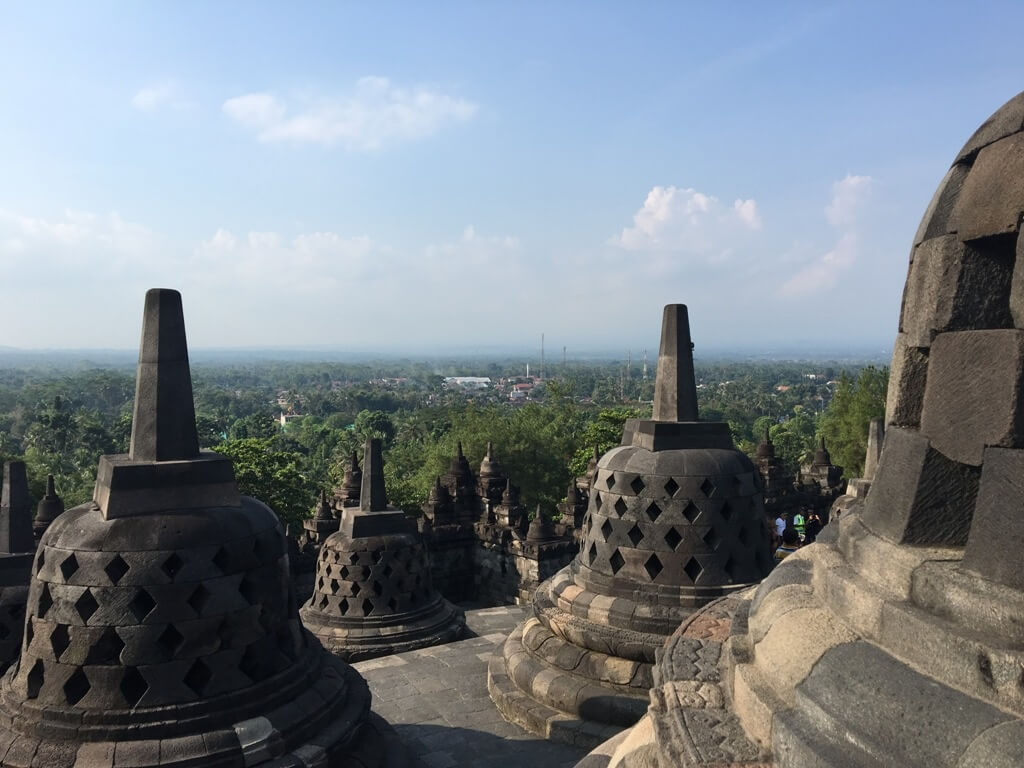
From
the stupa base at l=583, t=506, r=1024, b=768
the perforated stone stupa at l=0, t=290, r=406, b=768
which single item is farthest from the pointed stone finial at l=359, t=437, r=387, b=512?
the stupa base at l=583, t=506, r=1024, b=768

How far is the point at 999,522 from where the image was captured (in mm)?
2234

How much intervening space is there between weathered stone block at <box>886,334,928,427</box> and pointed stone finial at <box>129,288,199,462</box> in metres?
3.87

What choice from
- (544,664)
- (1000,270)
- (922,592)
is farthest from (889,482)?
(544,664)

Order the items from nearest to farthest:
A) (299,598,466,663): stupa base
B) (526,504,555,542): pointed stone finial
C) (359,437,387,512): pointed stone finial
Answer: (299,598,466,663): stupa base < (359,437,387,512): pointed stone finial < (526,504,555,542): pointed stone finial

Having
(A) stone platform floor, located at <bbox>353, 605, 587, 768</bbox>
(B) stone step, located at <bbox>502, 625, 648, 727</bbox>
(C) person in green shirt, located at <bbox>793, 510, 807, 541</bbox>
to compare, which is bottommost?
(C) person in green shirt, located at <bbox>793, 510, 807, 541</bbox>

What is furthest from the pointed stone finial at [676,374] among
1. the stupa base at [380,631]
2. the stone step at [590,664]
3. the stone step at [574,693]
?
the stupa base at [380,631]

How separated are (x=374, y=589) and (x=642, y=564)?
191 inches

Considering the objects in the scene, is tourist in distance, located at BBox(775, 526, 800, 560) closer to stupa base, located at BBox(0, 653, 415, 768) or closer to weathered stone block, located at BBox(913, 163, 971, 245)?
stupa base, located at BBox(0, 653, 415, 768)

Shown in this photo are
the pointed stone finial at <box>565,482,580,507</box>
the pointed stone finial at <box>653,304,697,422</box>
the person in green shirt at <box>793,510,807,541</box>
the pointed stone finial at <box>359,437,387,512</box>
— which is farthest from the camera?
the person in green shirt at <box>793,510,807,541</box>

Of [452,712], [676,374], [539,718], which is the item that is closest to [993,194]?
[676,374]

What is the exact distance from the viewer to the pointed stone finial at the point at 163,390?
4465 mm

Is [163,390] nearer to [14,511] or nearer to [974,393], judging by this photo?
[14,511]

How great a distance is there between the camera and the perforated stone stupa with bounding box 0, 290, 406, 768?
3.99 meters

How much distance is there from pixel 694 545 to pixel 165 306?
4.87 m
